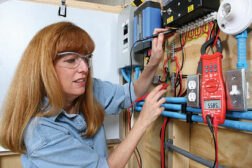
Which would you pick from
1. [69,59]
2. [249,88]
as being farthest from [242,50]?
[69,59]

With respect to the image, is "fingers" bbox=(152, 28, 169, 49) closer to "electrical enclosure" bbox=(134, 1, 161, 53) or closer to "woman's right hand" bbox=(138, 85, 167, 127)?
"electrical enclosure" bbox=(134, 1, 161, 53)

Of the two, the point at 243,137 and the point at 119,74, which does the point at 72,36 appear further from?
the point at 243,137

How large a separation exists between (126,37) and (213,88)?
0.82m

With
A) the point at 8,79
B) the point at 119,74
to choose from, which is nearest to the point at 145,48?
the point at 119,74

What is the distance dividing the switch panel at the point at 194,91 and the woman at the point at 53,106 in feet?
0.52

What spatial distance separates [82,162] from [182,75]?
0.60m

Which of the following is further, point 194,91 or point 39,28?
point 39,28

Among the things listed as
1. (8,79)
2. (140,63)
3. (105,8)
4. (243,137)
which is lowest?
(243,137)

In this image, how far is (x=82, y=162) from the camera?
709 mm

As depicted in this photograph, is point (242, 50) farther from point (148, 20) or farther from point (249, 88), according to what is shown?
point (148, 20)

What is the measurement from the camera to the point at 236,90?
475 millimetres

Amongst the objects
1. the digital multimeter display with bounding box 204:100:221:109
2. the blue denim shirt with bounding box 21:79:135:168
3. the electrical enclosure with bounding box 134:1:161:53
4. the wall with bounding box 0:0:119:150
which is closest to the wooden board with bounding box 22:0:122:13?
the wall with bounding box 0:0:119:150

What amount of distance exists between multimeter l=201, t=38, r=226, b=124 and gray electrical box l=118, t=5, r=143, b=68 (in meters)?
0.66

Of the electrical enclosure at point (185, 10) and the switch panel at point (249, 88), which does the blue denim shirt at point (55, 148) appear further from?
the electrical enclosure at point (185, 10)
